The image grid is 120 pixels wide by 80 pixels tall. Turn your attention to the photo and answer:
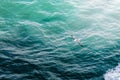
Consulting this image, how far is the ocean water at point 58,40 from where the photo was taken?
682 centimetres

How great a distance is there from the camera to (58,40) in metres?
8.46

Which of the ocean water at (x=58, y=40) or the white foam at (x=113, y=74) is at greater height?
the ocean water at (x=58, y=40)

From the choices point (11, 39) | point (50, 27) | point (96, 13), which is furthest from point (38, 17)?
point (96, 13)

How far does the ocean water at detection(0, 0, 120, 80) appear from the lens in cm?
682

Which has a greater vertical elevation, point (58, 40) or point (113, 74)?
point (58, 40)

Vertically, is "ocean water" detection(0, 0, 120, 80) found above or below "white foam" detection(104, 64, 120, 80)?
above

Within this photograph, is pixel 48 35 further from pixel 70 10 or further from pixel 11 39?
pixel 70 10

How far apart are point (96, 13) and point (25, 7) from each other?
3817 mm

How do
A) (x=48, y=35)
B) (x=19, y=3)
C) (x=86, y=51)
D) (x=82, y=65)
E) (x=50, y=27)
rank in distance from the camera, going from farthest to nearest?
(x=19, y=3), (x=50, y=27), (x=48, y=35), (x=86, y=51), (x=82, y=65)

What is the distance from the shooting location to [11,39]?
316 inches

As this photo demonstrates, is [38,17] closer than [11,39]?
No

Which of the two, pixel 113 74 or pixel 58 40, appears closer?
pixel 113 74

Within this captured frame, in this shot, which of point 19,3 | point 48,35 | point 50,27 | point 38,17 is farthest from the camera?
point 19,3


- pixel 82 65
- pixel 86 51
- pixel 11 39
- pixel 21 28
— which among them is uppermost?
pixel 21 28
